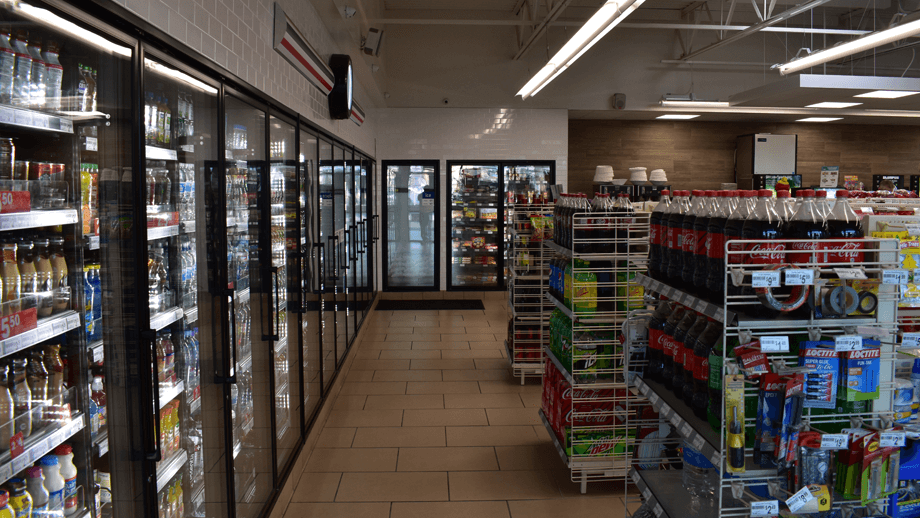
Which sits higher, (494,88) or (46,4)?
(494,88)

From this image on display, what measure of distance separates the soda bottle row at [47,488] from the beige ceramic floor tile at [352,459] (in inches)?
103

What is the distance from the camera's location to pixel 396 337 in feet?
26.2

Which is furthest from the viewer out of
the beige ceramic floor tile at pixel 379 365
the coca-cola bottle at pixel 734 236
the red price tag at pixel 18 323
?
the beige ceramic floor tile at pixel 379 365

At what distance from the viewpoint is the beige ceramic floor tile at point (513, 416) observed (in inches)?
197

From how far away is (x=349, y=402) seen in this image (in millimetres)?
5520

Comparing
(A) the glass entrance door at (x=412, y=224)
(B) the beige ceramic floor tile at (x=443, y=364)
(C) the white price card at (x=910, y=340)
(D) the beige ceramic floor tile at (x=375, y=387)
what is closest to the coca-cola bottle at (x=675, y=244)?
(C) the white price card at (x=910, y=340)

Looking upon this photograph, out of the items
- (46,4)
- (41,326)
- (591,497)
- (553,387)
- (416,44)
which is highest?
(416,44)

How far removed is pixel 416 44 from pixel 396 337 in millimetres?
5280

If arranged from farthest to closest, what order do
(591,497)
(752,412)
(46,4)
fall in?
(591,497), (752,412), (46,4)

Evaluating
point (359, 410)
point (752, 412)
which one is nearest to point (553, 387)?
point (359, 410)

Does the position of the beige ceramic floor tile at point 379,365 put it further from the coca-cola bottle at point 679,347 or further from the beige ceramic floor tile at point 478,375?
the coca-cola bottle at point 679,347

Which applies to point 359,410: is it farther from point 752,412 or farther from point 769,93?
point 769,93

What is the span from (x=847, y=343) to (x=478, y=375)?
452 cm

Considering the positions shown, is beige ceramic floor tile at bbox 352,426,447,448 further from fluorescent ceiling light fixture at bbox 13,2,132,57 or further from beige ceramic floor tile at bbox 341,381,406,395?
fluorescent ceiling light fixture at bbox 13,2,132,57
